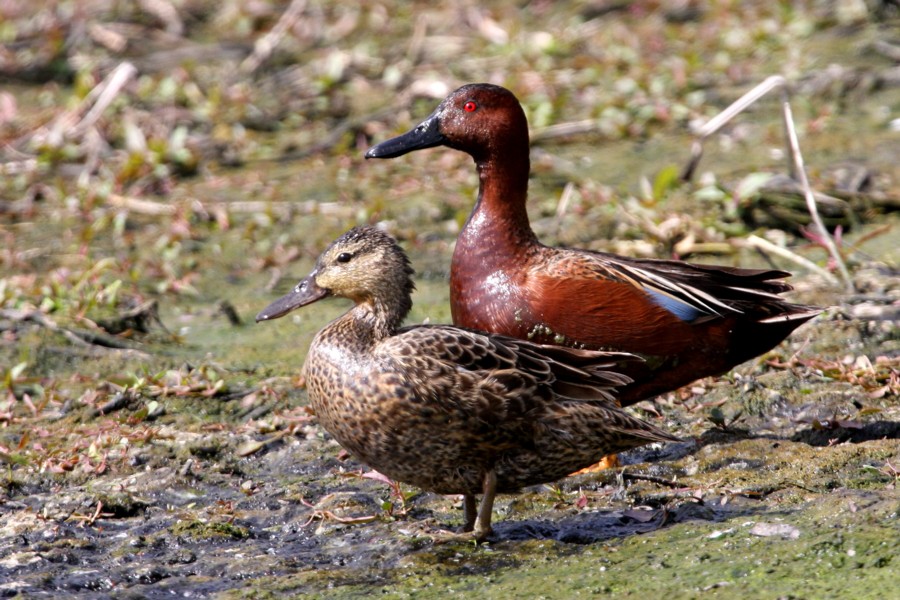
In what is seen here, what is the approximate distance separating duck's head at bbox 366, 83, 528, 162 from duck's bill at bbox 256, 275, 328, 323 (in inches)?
43.0

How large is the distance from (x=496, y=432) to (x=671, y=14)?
25.4 ft

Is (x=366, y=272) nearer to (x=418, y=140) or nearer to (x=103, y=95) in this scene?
(x=418, y=140)

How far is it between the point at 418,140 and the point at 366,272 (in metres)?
1.13

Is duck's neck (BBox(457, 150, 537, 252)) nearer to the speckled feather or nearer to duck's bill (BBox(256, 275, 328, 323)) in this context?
duck's bill (BBox(256, 275, 328, 323))

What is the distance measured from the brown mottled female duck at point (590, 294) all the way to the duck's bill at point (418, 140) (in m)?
0.12

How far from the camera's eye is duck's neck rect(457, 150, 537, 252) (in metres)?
5.26

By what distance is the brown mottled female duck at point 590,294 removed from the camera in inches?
194

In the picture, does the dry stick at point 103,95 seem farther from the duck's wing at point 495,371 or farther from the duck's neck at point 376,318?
the duck's wing at point 495,371

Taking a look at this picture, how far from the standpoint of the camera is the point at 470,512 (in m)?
4.31

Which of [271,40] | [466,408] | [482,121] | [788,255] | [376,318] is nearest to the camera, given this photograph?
[466,408]

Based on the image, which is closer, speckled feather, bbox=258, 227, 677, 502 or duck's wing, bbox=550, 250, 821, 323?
speckled feather, bbox=258, 227, 677, 502

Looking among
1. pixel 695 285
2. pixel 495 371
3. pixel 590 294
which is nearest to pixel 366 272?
pixel 495 371

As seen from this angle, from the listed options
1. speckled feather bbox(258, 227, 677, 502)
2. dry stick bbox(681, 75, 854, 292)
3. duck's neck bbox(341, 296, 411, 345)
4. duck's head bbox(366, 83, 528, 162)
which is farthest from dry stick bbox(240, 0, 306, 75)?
speckled feather bbox(258, 227, 677, 502)

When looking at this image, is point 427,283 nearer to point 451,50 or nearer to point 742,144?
point 742,144
